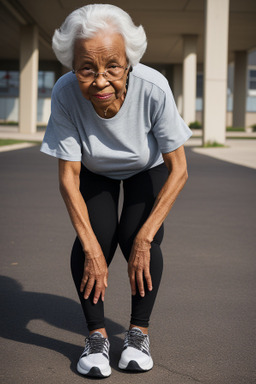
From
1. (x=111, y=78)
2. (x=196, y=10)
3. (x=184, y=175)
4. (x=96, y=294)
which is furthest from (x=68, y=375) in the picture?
(x=196, y=10)

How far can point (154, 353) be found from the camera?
311cm

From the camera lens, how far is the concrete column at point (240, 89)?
4800 centimetres

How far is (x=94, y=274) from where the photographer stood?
2.89 metres

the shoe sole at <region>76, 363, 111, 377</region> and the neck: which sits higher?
the neck

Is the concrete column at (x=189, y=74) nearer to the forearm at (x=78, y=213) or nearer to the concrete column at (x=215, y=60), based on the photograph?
the concrete column at (x=215, y=60)

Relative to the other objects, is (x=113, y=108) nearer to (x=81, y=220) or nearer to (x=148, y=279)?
(x=81, y=220)

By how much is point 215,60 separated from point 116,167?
66.5 ft

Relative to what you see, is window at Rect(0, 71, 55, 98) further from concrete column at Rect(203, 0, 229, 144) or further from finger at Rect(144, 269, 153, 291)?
finger at Rect(144, 269, 153, 291)

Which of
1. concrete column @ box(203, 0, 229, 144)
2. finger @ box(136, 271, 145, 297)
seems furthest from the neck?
concrete column @ box(203, 0, 229, 144)

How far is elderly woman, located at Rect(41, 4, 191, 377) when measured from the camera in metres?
2.71

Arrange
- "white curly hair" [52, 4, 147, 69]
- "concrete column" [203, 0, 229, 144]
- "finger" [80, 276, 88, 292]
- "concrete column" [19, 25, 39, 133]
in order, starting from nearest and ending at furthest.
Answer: "white curly hair" [52, 4, 147, 69]
"finger" [80, 276, 88, 292]
"concrete column" [203, 0, 229, 144]
"concrete column" [19, 25, 39, 133]

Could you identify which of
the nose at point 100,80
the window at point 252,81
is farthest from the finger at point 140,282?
the window at point 252,81

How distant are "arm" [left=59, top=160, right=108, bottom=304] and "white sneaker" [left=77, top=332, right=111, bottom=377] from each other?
226 millimetres

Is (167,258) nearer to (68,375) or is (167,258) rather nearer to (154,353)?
(154,353)
